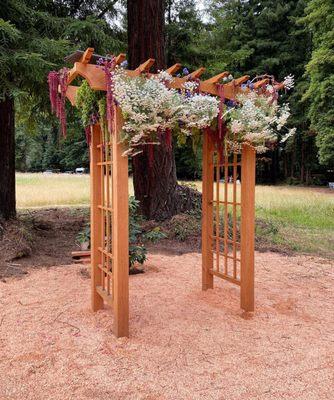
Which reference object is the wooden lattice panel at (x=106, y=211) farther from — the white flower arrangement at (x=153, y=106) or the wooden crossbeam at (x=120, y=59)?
the wooden crossbeam at (x=120, y=59)

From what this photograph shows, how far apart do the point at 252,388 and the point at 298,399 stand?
26 cm

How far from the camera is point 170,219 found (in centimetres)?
761

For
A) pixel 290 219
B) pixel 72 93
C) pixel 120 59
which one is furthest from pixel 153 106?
pixel 290 219

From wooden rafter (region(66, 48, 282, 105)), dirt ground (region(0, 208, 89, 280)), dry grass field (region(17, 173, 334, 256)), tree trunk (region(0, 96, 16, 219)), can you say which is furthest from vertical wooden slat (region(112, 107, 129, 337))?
dry grass field (region(17, 173, 334, 256))

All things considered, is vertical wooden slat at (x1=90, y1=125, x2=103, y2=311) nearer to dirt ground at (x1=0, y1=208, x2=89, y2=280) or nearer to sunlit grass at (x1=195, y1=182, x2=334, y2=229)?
dirt ground at (x1=0, y1=208, x2=89, y2=280)

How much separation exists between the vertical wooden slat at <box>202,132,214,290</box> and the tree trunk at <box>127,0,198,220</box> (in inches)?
127

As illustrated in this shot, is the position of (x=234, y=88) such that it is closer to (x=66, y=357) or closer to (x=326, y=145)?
(x=66, y=357)

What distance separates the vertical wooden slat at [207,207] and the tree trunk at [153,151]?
10.6ft

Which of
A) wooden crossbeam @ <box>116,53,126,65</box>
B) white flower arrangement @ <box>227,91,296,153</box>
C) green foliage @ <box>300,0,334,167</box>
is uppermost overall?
green foliage @ <box>300,0,334,167</box>

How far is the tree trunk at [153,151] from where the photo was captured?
7453 mm

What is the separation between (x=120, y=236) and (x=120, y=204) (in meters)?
0.24

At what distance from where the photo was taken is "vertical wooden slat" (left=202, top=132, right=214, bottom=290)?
4176 mm

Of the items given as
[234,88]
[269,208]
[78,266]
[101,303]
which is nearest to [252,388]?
[101,303]

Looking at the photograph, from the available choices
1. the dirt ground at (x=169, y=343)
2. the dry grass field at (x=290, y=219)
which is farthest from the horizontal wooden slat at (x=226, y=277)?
the dry grass field at (x=290, y=219)
